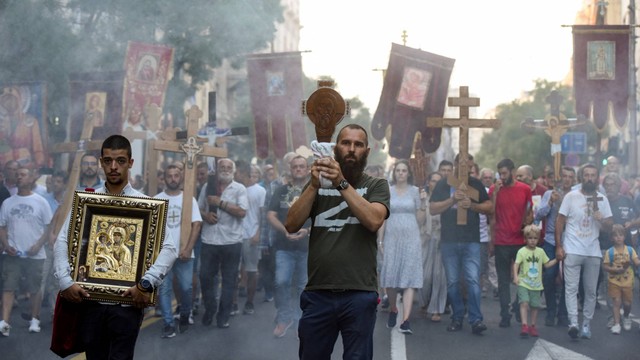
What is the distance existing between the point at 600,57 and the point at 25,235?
8.58m

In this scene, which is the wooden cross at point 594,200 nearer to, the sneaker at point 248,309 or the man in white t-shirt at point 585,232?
the man in white t-shirt at point 585,232

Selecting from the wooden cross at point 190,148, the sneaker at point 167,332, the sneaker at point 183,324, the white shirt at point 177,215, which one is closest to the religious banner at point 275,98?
the wooden cross at point 190,148

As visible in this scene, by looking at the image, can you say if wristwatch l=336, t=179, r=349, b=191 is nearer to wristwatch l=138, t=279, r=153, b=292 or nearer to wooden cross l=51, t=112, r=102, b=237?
wristwatch l=138, t=279, r=153, b=292

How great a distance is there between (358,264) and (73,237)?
54.7 inches

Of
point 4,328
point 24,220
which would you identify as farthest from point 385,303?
point 4,328

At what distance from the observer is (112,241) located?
5184mm

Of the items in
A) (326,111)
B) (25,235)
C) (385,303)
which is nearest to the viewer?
(326,111)

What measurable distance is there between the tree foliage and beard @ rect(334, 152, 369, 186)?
9.95 m

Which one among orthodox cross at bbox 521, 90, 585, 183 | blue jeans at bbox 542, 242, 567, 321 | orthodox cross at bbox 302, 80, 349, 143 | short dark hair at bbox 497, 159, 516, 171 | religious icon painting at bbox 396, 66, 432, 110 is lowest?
blue jeans at bbox 542, 242, 567, 321

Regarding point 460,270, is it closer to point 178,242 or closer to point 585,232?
point 585,232

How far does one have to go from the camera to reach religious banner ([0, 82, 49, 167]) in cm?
1376

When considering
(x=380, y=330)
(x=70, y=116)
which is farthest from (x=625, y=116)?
(x=70, y=116)

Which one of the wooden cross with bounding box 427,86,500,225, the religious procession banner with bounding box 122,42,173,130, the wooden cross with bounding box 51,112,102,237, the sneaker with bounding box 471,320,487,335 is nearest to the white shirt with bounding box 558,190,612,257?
the wooden cross with bounding box 427,86,500,225

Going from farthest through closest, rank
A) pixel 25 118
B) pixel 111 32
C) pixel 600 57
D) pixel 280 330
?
pixel 111 32 < pixel 600 57 < pixel 25 118 < pixel 280 330
